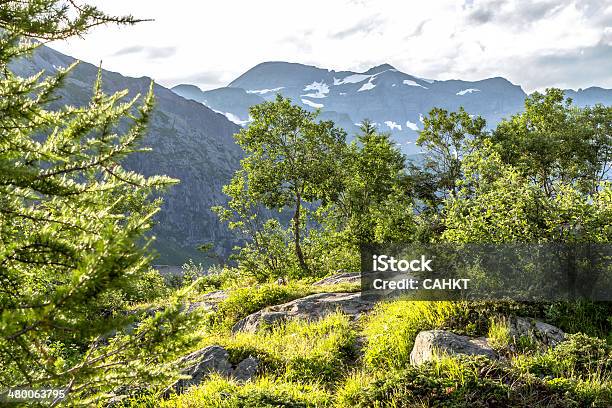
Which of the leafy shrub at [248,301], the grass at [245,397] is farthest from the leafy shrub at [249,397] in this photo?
the leafy shrub at [248,301]

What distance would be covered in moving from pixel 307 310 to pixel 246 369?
498 centimetres

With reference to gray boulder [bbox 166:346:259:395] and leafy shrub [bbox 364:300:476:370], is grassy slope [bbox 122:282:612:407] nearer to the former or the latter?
leafy shrub [bbox 364:300:476:370]

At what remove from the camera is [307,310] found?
14.0 metres

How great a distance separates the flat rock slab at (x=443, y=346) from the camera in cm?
827

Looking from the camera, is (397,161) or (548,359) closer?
(548,359)

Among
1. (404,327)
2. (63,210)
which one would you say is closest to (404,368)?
(404,327)

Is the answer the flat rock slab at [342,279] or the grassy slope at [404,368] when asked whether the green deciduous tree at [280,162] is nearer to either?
the flat rock slab at [342,279]

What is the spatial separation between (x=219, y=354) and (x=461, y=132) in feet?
95.3

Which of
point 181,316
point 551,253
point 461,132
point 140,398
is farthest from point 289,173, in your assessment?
point 181,316

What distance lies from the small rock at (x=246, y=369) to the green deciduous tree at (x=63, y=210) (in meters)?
5.11

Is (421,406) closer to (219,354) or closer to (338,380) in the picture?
(338,380)

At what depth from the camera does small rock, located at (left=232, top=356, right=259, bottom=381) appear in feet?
29.5

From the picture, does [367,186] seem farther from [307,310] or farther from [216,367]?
[216,367]

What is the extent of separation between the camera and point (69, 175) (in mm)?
4531
